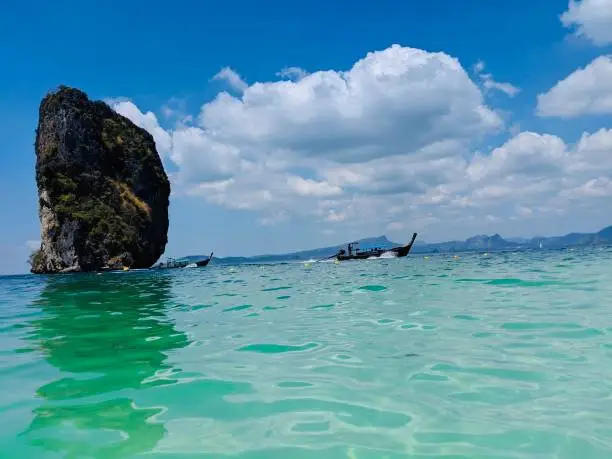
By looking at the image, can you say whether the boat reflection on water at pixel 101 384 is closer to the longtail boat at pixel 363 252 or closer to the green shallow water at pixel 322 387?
the green shallow water at pixel 322 387

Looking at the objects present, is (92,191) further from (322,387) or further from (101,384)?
(322,387)

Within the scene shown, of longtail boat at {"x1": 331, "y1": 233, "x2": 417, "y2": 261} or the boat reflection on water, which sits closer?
the boat reflection on water

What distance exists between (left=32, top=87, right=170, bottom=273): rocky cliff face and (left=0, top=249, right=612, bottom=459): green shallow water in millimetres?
71225

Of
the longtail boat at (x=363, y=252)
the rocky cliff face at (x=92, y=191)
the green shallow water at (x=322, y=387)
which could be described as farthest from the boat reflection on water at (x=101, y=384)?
the rocky cliff face at (x=92, y=191)

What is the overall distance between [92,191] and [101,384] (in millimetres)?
82827

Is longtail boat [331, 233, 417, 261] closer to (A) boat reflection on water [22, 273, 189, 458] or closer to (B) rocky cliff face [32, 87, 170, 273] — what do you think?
(B) rocky cliff face [32, 87, 170, 273]

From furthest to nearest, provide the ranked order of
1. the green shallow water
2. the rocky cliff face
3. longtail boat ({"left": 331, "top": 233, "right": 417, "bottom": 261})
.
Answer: the rocky cliff face < longtail boat ({"left": 331, "top": 233, "right": 417, "bottom": 261}) < the green shallow water

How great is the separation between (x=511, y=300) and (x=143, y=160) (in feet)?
288

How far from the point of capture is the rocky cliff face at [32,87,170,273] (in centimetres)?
7619

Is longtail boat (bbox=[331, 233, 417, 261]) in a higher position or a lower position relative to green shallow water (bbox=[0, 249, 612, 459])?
higher

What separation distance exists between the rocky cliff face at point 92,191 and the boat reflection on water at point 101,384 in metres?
69.3

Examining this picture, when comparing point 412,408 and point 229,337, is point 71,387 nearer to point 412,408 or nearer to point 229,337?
point 229,337

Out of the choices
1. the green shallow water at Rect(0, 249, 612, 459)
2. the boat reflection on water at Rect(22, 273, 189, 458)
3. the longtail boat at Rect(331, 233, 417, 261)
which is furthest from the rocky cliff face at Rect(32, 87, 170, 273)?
the green shallow water at Rect(0, 249, 612, 459)

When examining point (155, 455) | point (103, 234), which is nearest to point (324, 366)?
point (155, 455)
